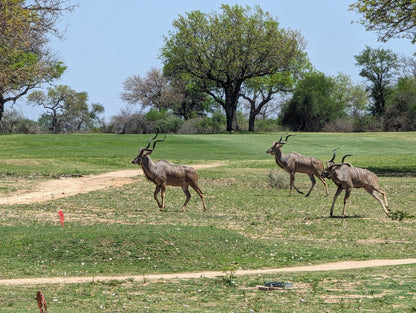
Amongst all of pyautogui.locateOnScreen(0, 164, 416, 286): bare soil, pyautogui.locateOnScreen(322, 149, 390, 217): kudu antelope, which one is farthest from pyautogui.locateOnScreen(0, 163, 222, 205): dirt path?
pyautogui.locateOnScreen(322, 149, 390, 217): kudu antelope

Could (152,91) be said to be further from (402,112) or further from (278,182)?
(278,182)

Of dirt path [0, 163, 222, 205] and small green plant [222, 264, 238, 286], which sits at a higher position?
dirt path [0, 163, 222, 205]

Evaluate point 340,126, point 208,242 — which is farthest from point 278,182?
point 340,126

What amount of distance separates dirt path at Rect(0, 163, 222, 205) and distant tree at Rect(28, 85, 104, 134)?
6275 cm

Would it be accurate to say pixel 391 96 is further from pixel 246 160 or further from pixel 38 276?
pixel 38 276

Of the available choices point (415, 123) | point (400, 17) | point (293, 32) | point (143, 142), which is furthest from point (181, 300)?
point (415, 123)

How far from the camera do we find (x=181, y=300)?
11.9 metres

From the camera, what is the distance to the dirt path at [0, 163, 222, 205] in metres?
27.7

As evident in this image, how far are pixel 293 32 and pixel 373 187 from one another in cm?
5310

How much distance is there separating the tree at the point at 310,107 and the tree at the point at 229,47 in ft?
43.4

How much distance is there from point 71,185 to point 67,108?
72.9 meters

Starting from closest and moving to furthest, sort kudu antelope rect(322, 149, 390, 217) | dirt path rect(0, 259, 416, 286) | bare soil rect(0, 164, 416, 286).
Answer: dirt path rect(0, 259, 416, 286)
bare soil rect(0, 164, 416, 286)
kudu antelope rect(322, 149, 390, 217)

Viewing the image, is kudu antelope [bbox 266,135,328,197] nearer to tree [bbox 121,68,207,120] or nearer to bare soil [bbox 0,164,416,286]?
bare soil [bbox 0,164,416,286]

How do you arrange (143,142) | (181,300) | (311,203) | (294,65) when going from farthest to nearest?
(294,65)
(143,142)
(311,203)
(181,300)
